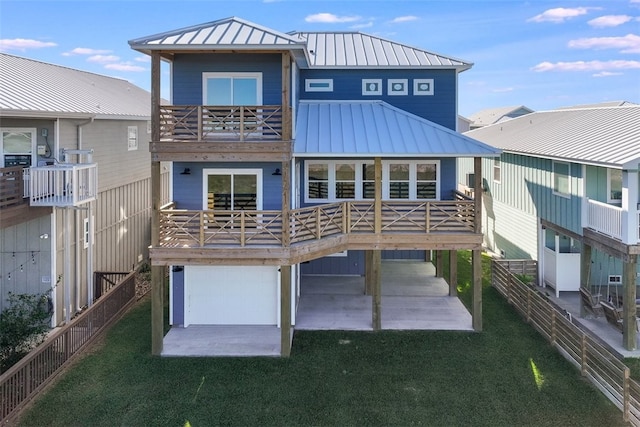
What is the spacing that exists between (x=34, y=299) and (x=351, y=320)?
383 inches

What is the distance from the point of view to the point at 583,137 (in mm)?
17359

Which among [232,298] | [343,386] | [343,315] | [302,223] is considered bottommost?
[343,386]

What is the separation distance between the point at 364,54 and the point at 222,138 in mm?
8214

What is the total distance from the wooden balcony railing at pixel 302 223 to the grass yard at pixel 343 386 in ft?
10.2

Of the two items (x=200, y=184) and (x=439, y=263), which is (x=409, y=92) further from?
(x=200, y=184)

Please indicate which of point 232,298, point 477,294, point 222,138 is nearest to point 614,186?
point 477,294

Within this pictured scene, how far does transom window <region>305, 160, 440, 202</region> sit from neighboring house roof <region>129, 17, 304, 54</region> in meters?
5.91

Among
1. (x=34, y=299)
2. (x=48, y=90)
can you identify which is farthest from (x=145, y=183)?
(x=34, y=299)

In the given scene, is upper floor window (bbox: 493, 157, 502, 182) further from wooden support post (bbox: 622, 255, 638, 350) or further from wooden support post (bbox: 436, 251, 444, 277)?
wooden support post (bbox: 622, 255, 638, 350)

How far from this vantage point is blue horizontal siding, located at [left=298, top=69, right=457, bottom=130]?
1812cm

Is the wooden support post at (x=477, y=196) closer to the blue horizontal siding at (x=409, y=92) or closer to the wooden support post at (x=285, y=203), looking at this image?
the blue horizontal siding at (x=409, y=92)

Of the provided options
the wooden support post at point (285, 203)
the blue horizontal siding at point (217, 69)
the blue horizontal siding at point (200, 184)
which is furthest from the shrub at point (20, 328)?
the blue horizontal siding at point (217, 69)

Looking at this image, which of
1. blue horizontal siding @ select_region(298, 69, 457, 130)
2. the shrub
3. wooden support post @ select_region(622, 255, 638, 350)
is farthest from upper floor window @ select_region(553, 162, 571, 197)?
the shrub

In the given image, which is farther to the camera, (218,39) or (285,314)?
(285,314)
